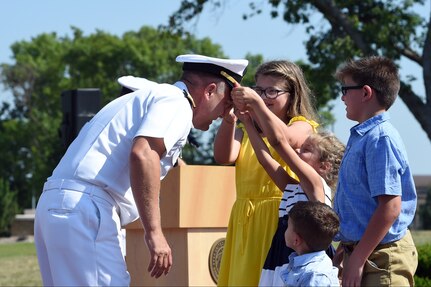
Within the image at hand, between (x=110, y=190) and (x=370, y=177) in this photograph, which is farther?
(x=370, y=177)

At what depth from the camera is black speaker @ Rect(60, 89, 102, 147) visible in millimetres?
12828

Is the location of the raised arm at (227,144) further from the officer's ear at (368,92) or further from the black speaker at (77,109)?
the black speaker at (77,109)

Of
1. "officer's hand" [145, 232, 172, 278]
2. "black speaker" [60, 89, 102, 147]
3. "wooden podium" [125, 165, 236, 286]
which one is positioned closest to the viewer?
"officer's hand" [145, 232, 172, 278]

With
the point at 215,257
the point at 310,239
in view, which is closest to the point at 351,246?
the point at 310,239

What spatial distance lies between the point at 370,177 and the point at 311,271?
0.54m

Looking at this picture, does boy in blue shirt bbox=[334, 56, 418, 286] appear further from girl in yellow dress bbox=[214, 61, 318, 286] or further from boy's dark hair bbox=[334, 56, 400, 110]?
girl in yellow dress bbox=[214, 61, 318, 286]

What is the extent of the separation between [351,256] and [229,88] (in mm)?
1069

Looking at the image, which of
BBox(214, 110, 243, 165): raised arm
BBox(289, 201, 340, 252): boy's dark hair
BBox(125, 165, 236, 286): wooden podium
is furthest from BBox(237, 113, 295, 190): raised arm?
BBox(125, 165, 236, 286): wooden podium

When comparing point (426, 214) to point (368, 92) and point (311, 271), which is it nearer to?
point (368, 92)

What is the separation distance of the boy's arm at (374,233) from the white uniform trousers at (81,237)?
108cm

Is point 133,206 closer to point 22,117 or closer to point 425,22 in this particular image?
point 425,22

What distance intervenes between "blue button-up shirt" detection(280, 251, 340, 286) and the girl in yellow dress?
661mm

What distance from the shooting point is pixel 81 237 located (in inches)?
169

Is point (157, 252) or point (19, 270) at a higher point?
point (157, 252)
